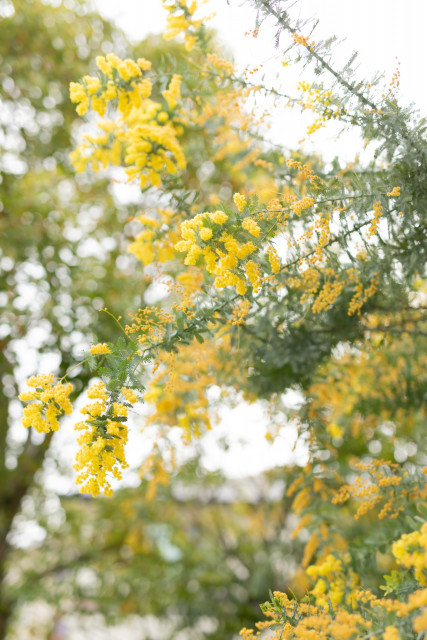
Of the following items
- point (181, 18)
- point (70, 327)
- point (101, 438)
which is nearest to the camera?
point (101, 438)

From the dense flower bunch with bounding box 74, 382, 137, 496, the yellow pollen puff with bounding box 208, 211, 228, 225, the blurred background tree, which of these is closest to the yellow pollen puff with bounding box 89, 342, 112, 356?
the dense flower bunch with bounding box 74, 382, 137, 496

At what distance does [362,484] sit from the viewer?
1.38 meters

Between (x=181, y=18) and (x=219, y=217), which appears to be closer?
(x=219, y=217)

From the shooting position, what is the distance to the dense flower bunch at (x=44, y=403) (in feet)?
3.57

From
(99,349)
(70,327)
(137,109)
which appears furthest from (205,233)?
(70,327)

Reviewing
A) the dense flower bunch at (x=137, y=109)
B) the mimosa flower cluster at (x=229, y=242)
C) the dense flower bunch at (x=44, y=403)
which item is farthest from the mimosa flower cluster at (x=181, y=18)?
the dense flower bunch at (x=44, y=403)

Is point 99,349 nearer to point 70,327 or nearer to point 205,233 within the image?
point 205,233

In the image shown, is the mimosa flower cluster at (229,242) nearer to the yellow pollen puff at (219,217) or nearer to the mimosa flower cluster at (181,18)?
the yellow pollen puff at (219,217)

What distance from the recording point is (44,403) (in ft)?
3.67

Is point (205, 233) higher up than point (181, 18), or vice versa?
point (181, 18)

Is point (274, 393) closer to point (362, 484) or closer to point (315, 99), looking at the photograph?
point (362, 484)

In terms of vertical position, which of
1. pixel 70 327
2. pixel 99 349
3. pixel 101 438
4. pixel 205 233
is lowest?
pixel 101 438

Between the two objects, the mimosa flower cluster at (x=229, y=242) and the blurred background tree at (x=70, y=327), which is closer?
the mimosa flower cluster at (x=229, y=242)

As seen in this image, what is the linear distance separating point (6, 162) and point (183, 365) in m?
2.24
